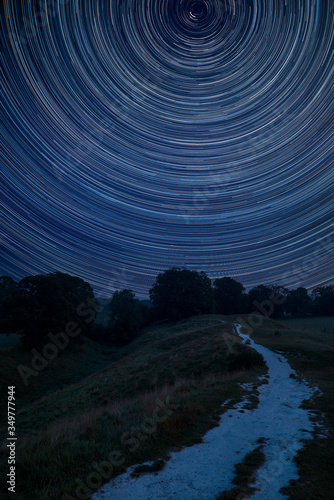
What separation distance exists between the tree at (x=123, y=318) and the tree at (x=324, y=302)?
2206 inches

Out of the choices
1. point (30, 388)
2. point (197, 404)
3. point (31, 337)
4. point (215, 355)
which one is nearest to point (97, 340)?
point (31, 337)

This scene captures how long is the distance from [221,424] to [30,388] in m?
26.7

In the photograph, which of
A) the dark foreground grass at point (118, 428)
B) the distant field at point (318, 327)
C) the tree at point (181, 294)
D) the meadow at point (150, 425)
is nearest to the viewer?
the meadow at point (150, 425)

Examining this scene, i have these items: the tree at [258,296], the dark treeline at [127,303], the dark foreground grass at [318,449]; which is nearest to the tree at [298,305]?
the dark treeline at [127,303]

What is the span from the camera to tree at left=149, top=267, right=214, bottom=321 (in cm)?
6662

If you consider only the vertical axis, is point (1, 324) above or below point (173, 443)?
above

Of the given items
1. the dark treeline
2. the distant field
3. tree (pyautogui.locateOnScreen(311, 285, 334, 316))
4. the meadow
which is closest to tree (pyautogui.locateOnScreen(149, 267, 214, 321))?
the dark treeline

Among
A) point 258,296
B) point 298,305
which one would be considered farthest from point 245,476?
point 298,305

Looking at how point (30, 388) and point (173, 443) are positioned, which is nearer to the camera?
point (173, 443)

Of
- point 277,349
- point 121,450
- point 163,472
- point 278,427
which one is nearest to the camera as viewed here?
point 163,472

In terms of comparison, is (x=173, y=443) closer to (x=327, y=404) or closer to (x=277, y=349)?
(x=327, y=404)

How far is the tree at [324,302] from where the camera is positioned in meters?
81.6

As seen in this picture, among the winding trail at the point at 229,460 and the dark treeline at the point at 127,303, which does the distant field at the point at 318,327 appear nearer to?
the dark treeline at the point at 127,303

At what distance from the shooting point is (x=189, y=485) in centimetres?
531
